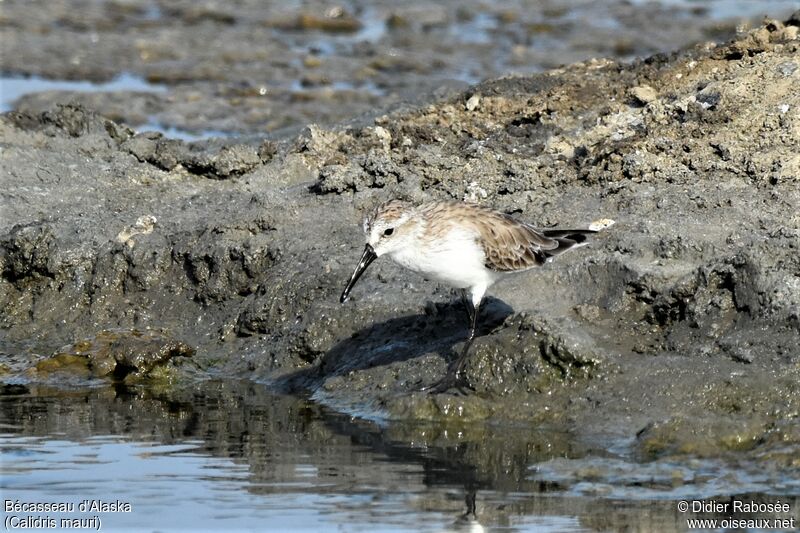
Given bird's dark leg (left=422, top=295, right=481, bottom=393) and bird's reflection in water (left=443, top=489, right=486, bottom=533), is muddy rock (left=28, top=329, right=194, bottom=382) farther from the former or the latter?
bird's reflection in water (left=443, top=489, right=486, bottom=533)

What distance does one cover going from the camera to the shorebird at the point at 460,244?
7.97 m

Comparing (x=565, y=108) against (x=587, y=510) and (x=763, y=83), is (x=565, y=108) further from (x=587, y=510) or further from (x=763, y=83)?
(x=587, y=510)

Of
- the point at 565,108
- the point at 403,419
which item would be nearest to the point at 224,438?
the point at 403,419

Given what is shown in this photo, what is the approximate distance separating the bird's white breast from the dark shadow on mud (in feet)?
2.21

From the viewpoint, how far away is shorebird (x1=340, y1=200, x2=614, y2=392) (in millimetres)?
7973

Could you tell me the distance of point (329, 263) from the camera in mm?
9602

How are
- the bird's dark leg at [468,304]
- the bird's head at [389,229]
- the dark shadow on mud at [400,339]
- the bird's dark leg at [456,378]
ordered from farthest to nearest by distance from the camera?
the dark shadow on mud at [400,339]
the bird's dark leg at [468,304]
the bird's dark leg at [456,378]
the bird's head at [389,229]

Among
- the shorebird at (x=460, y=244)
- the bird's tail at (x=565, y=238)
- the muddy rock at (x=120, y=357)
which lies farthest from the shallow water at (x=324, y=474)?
the bird's tail at (x=565, y=238)

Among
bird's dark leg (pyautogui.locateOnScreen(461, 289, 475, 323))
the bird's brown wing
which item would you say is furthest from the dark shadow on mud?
the bird's brown wing

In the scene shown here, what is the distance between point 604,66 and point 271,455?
5826 mm

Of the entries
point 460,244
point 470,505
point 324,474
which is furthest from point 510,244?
point 470,505

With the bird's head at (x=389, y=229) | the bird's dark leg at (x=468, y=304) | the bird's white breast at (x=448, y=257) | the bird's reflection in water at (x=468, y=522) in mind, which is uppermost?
the bird's head at (x=389, y=229)

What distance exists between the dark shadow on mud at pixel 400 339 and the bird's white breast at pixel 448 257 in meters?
0.67
